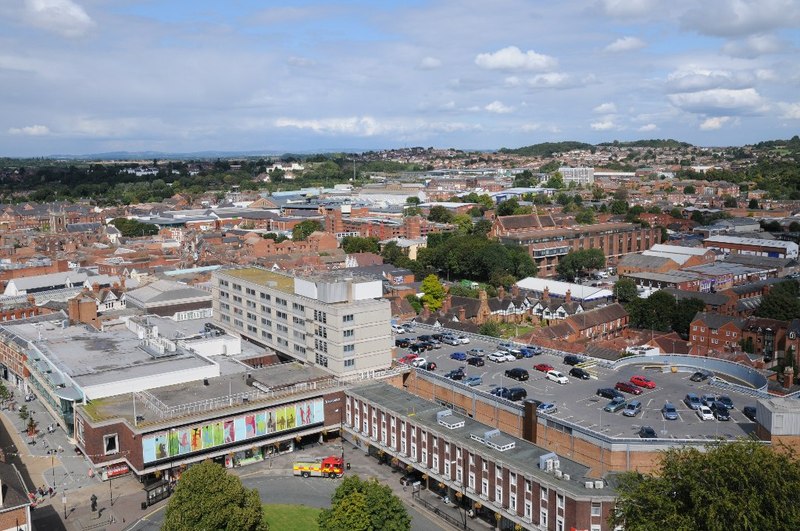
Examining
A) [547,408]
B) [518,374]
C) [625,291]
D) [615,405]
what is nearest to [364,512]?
[547,408]

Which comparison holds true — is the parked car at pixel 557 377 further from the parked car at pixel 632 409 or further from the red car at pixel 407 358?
the red car at pixel 407 358

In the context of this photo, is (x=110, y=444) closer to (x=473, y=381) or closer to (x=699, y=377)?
(x=473, y=381)

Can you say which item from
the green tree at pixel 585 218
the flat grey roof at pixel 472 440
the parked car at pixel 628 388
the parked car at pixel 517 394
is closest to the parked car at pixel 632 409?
the parked car at pixel 628 388

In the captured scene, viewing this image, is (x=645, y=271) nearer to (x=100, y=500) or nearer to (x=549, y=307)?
(x=549, y=307)

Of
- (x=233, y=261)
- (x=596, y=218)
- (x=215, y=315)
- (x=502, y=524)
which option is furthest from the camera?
(x=596, y=218)

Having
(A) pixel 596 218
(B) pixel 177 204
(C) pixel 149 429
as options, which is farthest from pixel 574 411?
(B) pixel 177 204

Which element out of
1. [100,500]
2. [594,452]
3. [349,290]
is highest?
[349,290]
